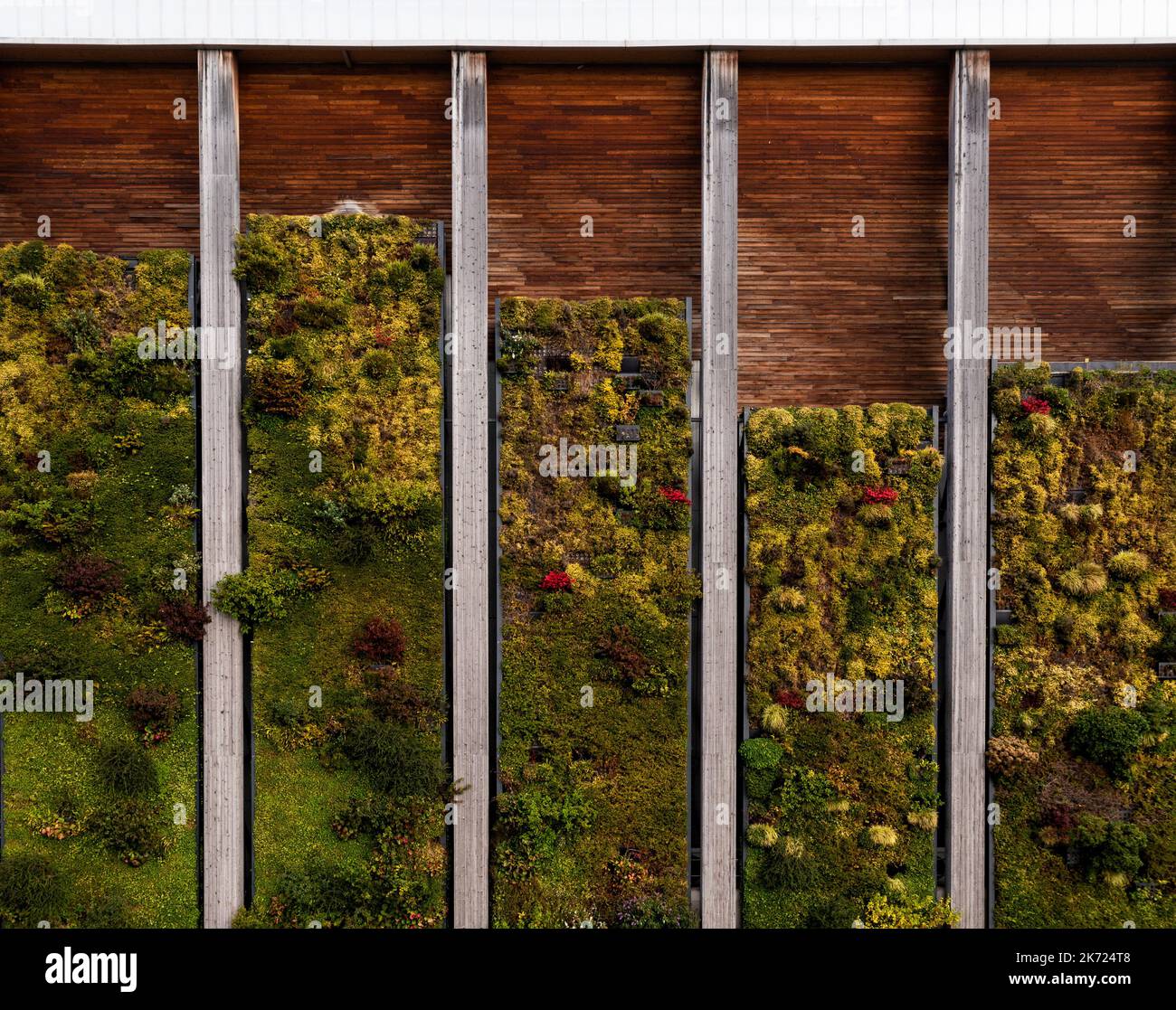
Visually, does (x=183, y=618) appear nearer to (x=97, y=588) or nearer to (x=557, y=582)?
(x=97, y=588)

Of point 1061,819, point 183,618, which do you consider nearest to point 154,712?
point 183,618

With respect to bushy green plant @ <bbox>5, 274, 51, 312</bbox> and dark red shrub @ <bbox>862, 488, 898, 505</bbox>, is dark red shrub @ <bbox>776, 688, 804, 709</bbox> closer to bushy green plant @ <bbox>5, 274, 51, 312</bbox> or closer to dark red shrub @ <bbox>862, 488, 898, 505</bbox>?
dark red shrub @ <bbox>862, 488, 898, 505</bbox>

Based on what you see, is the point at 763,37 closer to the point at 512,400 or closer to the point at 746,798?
the point at 512,400

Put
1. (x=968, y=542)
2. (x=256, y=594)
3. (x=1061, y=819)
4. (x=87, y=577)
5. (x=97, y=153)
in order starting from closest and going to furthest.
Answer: (x=87, y=577), (x=256, y=594), (x=1061, y=819), (x=968, y=542), (x=97, y=153)

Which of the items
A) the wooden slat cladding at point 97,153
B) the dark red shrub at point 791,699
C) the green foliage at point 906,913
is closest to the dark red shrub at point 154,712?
the wooden slat cladding at point 97,153

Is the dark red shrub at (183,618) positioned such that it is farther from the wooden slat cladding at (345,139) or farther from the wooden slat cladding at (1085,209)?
the wooden slat cladding at (1085,209)

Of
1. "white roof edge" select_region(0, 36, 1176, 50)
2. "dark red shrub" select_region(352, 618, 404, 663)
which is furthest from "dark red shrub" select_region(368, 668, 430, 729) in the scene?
"white roof edge" select_region(0, 36, 1176, 50)
